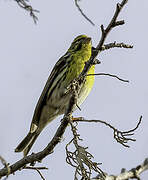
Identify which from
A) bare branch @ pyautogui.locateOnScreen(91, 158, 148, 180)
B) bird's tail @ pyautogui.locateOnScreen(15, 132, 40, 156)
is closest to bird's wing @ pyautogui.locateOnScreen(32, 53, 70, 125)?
bird's tail @ pyautogui.locateOnScreen(15, 132, 40, 156)

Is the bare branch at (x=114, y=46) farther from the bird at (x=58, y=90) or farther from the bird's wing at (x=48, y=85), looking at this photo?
the bird's wing at (x=48, y=85)

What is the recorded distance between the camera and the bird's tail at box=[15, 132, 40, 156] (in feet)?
19.8

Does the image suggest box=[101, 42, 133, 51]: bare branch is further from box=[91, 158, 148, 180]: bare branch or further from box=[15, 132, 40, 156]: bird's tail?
box=[15, 132, 40, 156]: bird's tail

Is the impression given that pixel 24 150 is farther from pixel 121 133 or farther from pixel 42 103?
pixel 121 133

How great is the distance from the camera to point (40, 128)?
6355 mm

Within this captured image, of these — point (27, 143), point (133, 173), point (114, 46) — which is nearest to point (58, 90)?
point (27, 143)

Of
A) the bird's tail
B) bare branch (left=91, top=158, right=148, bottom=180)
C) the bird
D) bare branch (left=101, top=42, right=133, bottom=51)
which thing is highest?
the bird

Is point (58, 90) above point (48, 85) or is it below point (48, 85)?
below

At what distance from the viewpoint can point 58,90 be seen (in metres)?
6.25

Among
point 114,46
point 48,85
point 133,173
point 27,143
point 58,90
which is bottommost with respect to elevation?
point 133,173

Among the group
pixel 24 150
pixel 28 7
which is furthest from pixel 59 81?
pixel 28 7

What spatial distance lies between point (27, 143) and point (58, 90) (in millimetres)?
934

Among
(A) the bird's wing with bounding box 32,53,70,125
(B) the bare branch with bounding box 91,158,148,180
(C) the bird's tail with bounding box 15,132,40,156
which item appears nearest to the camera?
(B) the bare branch with bounding box 91,158,148,180

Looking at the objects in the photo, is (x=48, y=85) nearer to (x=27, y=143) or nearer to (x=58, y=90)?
(x=58, y=90)
